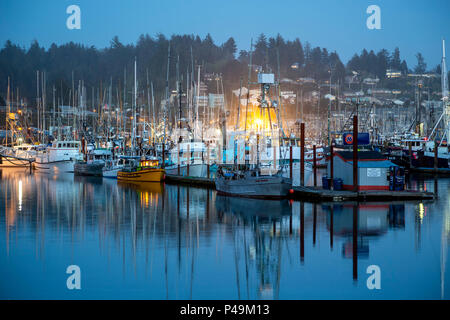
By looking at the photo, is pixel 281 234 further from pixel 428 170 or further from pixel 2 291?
pixel 428 170

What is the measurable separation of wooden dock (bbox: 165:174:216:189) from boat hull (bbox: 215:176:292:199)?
9839mm

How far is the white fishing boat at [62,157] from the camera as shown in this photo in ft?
255

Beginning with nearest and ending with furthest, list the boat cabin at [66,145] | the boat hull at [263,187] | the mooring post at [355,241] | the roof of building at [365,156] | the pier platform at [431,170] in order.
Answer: the mooring post at [355,241] → the roof of building at [365,156] → the boat hull at [263,187] → the pier platform at [431,170] → the boat cabin at [66,145]

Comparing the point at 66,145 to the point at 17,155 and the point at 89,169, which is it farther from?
the point at 17,155

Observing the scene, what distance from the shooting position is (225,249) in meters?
23.1

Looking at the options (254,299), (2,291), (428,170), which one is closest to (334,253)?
(254,299)

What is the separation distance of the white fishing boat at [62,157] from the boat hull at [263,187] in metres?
42.5

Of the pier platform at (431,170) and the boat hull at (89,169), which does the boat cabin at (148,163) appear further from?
the pier platform at (431,170)

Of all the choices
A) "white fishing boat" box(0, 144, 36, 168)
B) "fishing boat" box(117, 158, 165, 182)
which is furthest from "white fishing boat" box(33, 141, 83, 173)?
"fishing boat" box(117, 158, 165, 182)

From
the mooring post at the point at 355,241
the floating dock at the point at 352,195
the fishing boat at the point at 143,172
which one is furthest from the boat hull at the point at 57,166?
the mooring post at the point at 355,241

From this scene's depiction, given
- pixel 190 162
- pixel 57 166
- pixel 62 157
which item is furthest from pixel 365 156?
pixel 62 157

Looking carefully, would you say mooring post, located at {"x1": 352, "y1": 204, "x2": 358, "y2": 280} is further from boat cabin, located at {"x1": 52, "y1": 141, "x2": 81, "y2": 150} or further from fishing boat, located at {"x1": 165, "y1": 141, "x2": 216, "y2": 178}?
boat cabin, located at {"x1": 52, "y1": 141, "x2": 81, "y2": 150}

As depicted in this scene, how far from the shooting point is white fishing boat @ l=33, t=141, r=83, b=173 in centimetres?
7788

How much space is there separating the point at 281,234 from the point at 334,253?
4353 millimetres
